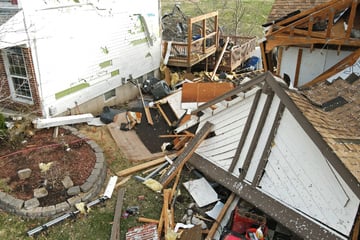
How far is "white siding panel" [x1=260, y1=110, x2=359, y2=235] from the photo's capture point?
5812mm

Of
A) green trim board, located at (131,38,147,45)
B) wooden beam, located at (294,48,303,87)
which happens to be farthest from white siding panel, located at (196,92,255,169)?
green trim board, located at (131,38,147,45)

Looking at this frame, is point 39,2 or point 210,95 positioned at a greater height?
point 39,2

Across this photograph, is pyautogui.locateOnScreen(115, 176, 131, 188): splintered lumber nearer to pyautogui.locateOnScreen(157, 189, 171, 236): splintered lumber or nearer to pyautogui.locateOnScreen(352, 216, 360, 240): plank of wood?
pyautogui.locateOnScreen(157, 189, 171, 236): splintered lumber

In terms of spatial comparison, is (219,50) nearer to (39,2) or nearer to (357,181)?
(39,2)

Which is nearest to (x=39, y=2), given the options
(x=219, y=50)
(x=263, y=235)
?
(x=263, y=235)

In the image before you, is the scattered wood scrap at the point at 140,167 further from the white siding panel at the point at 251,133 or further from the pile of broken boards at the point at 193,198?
the white siding panel at the point at 251,133

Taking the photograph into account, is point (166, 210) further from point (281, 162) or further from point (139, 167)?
point (281, 162)

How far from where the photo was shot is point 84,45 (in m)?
11.8

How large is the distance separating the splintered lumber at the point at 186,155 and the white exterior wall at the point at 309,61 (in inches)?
165

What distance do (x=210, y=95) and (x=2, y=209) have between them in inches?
273

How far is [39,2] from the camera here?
31.9 ft

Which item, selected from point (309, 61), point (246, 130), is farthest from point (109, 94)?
point (309, 61)

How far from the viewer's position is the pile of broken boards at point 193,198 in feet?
22.2

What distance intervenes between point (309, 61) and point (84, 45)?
826cm
